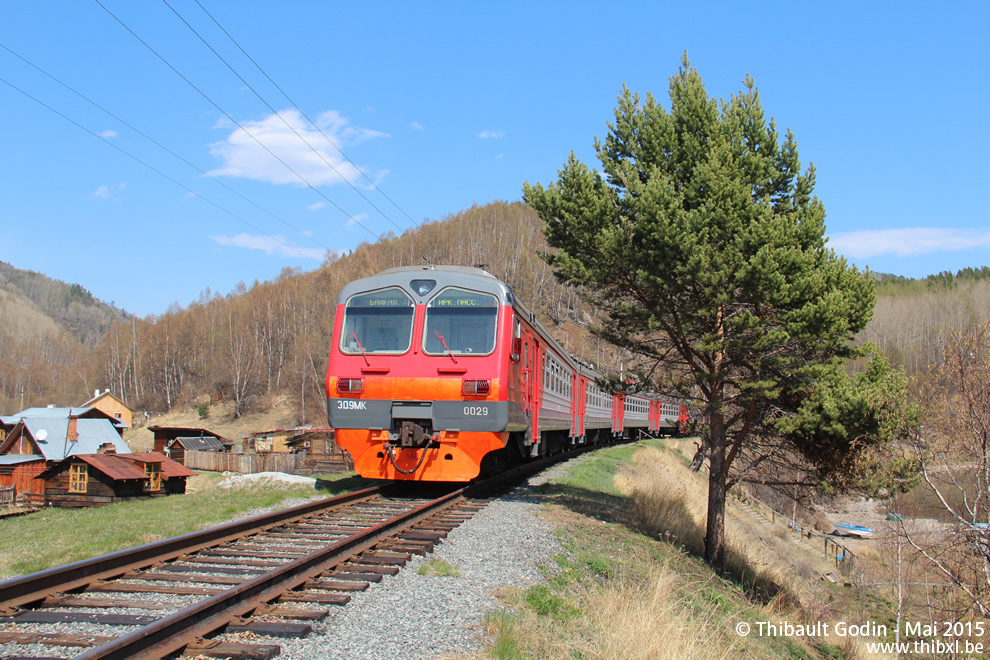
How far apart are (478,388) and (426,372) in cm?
82

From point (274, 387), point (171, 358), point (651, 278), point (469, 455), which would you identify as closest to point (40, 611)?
point (469, 455)

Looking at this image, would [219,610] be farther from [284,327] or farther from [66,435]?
[284,327]

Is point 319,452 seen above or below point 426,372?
below

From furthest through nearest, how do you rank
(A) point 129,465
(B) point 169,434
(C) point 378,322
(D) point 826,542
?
1. (B) point 169,434
2. (D) point 826,542
3. (A) point 129,465
4. (C) point 378,322

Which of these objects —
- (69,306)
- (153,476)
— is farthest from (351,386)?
(69,306)

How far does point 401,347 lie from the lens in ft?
32.8

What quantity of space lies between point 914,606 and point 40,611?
16512 mm

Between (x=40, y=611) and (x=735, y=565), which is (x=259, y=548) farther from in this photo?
(x=735, y=565)

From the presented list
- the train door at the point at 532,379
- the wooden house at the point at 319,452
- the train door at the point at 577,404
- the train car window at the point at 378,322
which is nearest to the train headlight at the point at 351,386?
the train car window at the point at 378,322

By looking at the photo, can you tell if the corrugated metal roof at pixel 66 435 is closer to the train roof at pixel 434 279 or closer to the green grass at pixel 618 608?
the train roof at pixel 434 279

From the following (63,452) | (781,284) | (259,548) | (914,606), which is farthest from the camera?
(63,452)

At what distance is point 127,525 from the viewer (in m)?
7.80

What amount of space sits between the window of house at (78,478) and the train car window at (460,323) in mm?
15652

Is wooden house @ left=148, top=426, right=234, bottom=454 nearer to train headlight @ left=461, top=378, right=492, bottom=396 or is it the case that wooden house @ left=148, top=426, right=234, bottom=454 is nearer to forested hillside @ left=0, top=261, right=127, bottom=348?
train headlight @ left=461, top=378, right=492, bottom=396
